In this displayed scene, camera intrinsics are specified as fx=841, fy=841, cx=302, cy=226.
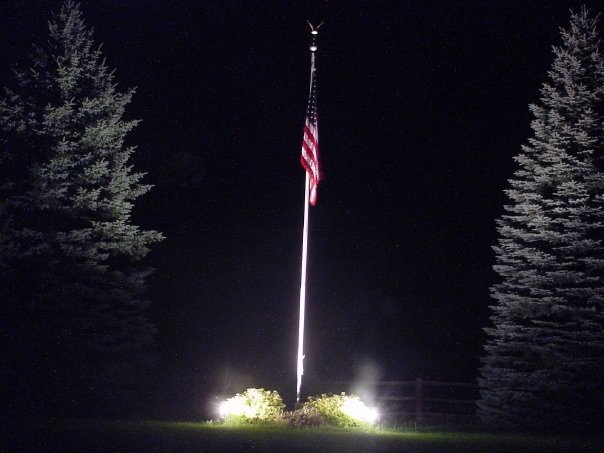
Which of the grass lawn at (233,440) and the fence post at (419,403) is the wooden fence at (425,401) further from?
the grass lawn at (233,440)

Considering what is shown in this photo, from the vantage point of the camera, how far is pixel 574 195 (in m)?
20.0

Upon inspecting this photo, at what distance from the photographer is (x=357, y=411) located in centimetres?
1616

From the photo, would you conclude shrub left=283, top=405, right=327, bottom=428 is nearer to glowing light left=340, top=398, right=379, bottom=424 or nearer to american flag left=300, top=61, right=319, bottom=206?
glowing light left=340, top=398, right=379, bottom=424

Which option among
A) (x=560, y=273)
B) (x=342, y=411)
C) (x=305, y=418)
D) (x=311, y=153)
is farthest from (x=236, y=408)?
(x=560, y=273)

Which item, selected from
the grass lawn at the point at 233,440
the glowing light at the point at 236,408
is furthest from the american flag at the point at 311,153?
the grass lawn at the point at 233,440


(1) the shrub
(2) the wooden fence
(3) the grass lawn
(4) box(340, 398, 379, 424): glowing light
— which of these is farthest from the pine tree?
(1) the shrub

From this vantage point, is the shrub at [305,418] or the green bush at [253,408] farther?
the green bush at [253,408]

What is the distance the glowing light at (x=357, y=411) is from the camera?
1600 centimetres

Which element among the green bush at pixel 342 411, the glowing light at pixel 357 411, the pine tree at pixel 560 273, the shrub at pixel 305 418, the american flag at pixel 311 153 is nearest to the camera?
the shrub at pixel 305 418

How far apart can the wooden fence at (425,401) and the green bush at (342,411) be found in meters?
4.67

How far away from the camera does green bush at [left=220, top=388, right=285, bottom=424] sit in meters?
16.1

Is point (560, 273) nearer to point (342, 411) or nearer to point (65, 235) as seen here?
point (342, 411)

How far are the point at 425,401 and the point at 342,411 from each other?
12842 mm

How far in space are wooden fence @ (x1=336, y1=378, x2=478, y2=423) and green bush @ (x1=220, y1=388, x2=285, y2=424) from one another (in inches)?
195
